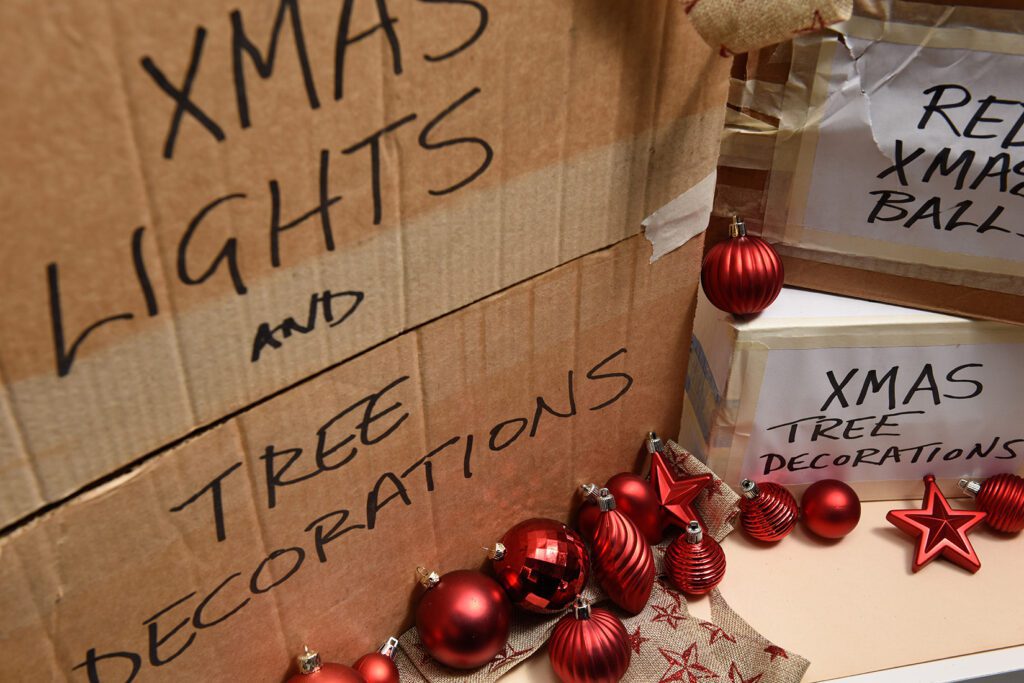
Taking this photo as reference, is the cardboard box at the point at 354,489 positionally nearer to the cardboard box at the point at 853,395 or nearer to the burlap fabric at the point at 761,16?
the cardboard box at the point at 853,395

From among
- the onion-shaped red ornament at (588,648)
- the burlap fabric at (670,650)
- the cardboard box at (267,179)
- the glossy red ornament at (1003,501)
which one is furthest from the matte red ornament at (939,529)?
the cardboard box at (267,179)

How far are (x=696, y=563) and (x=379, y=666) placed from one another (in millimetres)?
257

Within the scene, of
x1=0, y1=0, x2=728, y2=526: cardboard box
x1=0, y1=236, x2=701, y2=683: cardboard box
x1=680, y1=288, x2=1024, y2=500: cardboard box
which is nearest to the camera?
x1=0, y1=0, x2=728, y2=526: cardboard box

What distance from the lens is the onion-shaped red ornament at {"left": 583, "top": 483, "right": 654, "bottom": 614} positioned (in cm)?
70

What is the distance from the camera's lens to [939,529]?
77 cm

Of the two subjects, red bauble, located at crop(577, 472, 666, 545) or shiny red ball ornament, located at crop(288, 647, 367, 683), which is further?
red bauble, located at crop(577, 472, 666, 545)

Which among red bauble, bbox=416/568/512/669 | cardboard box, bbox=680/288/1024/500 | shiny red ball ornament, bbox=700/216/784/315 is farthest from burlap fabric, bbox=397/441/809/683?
shiny red ball ornament, bbox=700/216/784/315

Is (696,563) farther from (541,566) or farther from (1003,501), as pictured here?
(1003,501)

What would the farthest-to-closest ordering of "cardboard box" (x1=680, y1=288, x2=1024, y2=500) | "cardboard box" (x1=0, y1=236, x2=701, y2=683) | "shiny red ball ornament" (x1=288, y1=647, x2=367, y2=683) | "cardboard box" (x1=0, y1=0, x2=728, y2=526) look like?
1. "cardboard box" (x1=680, y1=288, x2=1024, y2=500)
2. "shiny red ball ornament" (x1=288, y1=647, x2=367, y2=683)
3. "cardboard box" (x1=0, y1=236, x2=701, y2=683)
4. "cardboard box" (x1=0, y1=0, x2=728, y2=526)

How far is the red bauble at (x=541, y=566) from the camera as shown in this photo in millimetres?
679

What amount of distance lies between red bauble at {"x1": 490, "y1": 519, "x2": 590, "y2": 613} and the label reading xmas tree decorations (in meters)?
0.19

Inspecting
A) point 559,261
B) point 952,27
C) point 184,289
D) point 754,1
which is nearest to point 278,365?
point 184,289

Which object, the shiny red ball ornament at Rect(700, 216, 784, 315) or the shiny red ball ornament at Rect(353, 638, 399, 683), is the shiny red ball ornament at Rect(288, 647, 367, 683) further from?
the shiny red ball ornament at Rect(700, 216, 784, 315)

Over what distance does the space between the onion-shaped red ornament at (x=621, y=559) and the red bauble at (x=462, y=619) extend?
9 cm
